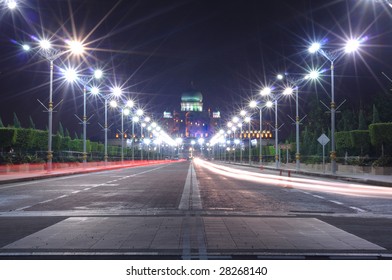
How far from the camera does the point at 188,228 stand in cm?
1125

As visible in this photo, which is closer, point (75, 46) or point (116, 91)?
point (75, 46)

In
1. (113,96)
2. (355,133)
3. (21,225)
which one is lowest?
(21,225)

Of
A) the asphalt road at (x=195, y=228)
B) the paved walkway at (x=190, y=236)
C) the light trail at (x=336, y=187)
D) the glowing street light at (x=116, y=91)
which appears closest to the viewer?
the asphalt road at (x=195, y=228)

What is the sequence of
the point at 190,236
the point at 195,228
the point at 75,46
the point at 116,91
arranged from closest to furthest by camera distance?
the point at 190,236 < the point at 195,228 < the point at 75,46 < the point at 116,91

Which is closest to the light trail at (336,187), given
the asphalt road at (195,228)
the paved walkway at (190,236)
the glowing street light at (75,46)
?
the asphalt road at (195,228)

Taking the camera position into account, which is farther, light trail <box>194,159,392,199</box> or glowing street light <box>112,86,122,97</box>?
glowing street light <box>112,86,122,97</box>

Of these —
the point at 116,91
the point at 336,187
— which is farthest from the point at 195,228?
the point at 116,91

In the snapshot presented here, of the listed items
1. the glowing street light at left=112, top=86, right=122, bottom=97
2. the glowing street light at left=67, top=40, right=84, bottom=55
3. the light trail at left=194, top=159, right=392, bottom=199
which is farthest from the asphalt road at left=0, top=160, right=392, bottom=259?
the glowing street light at left=112, top=86, right=122, bottom=97

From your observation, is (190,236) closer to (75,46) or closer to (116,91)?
(75,46)

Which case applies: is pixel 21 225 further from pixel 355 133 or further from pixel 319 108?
pixel 319 108

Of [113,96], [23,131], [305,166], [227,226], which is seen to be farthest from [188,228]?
[113,96]

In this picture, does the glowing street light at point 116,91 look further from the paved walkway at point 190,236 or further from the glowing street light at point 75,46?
the paved walkway at point 190,236

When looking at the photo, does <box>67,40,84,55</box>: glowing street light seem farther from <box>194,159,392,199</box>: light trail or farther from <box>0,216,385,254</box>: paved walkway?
<box>0,216,385,254</box>: paved walkway
